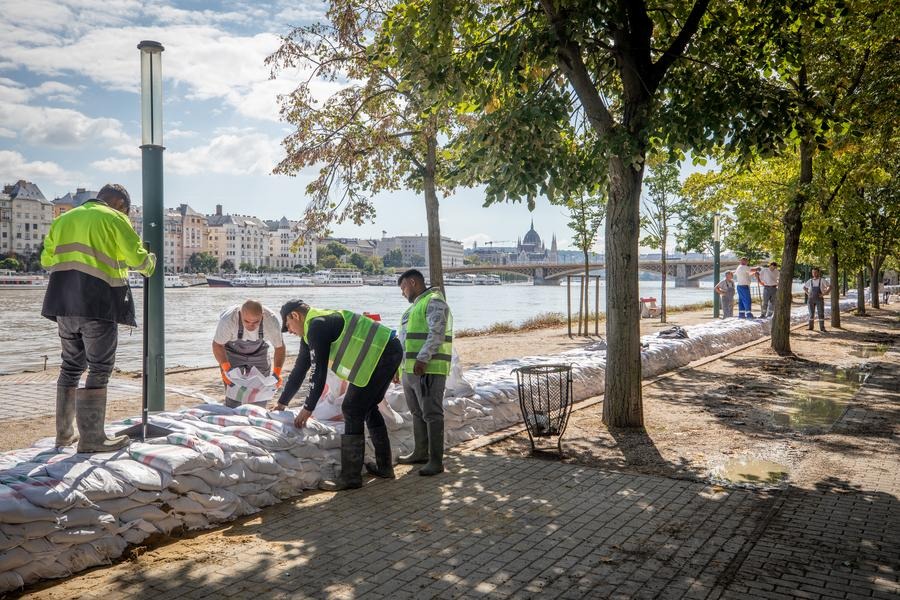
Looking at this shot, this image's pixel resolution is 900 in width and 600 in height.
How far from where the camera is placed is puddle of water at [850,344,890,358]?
15235 millimetres

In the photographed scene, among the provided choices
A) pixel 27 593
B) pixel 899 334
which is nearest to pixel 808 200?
pixel 899 334

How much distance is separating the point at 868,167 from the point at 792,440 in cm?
1173

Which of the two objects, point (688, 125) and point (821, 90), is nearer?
point (688, 125)

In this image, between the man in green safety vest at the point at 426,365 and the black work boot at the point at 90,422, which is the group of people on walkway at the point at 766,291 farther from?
the black work boot at the point at 90,422

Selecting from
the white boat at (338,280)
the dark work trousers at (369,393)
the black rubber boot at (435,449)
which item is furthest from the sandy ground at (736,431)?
the white boat at (338,280)

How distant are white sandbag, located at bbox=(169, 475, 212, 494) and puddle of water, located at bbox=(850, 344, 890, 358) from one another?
1424 cm

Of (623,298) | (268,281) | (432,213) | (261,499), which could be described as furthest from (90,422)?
(268,281)

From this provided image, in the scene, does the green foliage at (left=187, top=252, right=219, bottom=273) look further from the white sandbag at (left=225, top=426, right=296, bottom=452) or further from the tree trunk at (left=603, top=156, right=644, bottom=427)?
the white sandbag at (left=225, top=426, right=296, bottom=452)

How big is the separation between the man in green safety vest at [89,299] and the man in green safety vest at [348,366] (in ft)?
4.12

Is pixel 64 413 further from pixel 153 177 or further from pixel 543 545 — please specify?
pixel 543 545

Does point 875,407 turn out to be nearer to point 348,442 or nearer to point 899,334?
point 348,442

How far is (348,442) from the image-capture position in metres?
5.69

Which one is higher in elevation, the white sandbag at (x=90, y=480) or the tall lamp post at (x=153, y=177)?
the tall lamp post at (x=153, y=177)

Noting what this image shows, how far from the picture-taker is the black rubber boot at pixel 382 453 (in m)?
5.97
